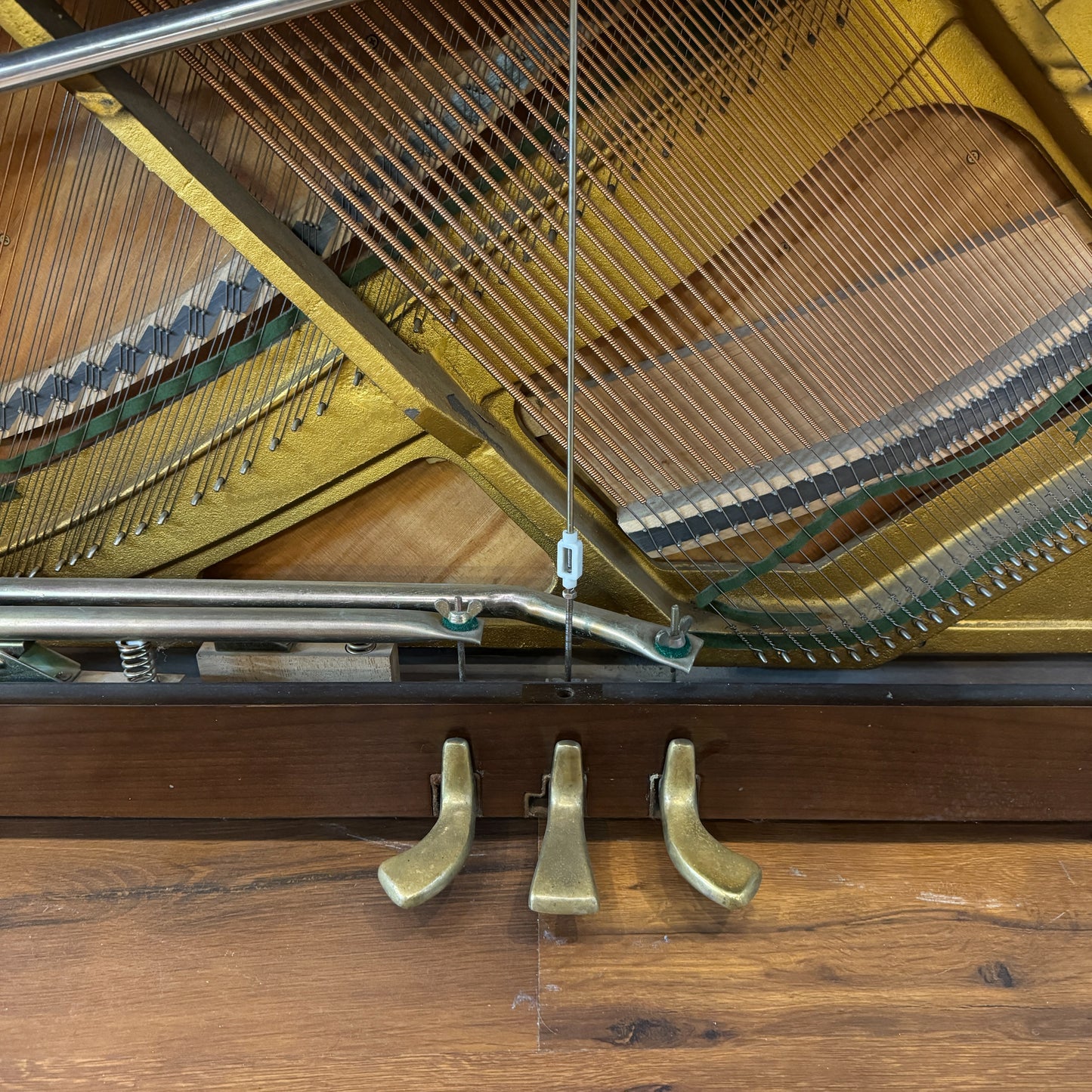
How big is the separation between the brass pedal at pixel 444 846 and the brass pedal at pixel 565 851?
0.33ft

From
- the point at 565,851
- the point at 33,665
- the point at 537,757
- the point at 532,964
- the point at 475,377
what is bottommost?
the point at 532,964

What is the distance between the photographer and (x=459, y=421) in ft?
4.28

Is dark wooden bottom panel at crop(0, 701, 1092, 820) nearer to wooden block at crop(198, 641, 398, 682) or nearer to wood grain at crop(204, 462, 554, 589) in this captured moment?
wooden block at crop(198, 641, 398, 682)

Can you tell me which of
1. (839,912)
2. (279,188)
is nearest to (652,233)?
(279,188)

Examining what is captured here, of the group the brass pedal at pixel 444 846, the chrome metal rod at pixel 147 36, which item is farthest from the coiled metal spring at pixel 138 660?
the chrome metal rod at pixel 147 36

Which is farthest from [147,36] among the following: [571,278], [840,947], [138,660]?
[840,947]

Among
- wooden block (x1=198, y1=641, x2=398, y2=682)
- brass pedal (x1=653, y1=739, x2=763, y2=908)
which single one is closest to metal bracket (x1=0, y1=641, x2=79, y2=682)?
wooden block (x1=198, y1=641, x2=398, y2=682)

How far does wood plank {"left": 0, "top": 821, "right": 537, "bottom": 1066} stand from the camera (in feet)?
3.88

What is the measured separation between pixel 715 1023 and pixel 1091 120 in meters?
1.22

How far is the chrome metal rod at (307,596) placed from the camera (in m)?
1.34

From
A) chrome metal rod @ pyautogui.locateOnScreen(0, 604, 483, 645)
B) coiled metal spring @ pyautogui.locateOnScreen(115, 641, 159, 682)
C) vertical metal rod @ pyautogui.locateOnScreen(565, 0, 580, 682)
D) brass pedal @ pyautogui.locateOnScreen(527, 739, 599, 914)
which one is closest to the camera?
vertical metal rod @ pyautogui.locateOnScreen(565, 0, 580, 682)

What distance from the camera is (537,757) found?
1355mm

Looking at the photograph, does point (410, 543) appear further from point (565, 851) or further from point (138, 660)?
point (565, 851)

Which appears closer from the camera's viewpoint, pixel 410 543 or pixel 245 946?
pixel 245 946
